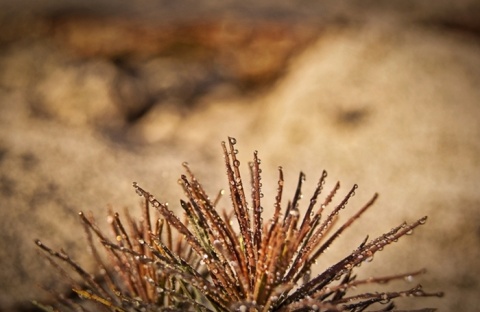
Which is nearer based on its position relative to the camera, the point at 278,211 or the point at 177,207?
the point at 278,211

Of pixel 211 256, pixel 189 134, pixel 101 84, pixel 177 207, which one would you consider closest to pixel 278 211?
pixel 211 256

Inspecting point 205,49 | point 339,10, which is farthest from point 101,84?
point 339,10

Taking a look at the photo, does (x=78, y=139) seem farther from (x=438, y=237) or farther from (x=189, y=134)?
(x=438, y=237)

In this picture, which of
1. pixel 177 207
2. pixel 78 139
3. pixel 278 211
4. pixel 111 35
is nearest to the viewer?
pixel 278 211

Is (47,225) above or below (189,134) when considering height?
below

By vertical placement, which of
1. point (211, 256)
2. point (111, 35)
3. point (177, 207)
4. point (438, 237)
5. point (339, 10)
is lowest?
point (211, 256)

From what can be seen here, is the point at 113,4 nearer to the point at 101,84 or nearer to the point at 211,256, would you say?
the point at 101,84

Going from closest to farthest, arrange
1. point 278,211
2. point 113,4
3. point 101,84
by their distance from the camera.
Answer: point 278,211 → point 101,84 → point 113,4
